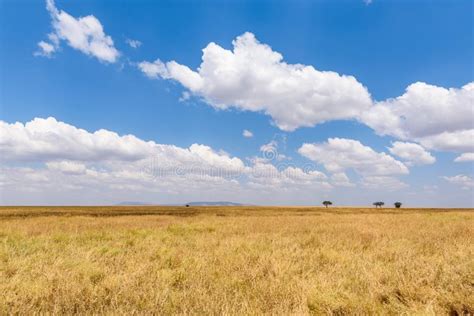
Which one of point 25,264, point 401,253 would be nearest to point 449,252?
point 401,253

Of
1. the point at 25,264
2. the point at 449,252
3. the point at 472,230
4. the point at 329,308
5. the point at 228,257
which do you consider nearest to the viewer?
the point at 329,308

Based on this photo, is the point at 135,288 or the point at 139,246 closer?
the point at 135,288

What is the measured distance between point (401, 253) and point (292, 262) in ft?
11.2

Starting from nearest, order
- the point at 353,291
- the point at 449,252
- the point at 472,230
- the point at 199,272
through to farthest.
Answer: the point at 353,291 → the point at 199,272 → the point at 449,252 → the point at 472,230

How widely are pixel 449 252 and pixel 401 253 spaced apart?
1.24 m

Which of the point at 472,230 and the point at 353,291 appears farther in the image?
the point at 472,230

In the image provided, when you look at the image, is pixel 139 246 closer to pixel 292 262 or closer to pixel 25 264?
pixel 25 264

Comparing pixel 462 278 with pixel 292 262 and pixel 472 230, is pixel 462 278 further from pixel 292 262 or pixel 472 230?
pixel 472 230

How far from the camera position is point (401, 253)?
9.04m

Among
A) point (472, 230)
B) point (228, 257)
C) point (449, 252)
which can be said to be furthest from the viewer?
point (472, 230)

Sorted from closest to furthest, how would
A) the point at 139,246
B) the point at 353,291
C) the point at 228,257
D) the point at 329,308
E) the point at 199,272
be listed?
the point at 329,308 < the point at 353,291 < the point at 199,272 < the point at 228,257 < the point at 139,246

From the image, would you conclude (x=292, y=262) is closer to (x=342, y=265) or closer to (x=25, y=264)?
(x=342, y=265)

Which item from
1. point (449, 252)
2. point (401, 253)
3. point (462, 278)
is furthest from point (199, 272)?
point (449, 252)

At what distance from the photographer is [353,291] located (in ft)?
18.8
